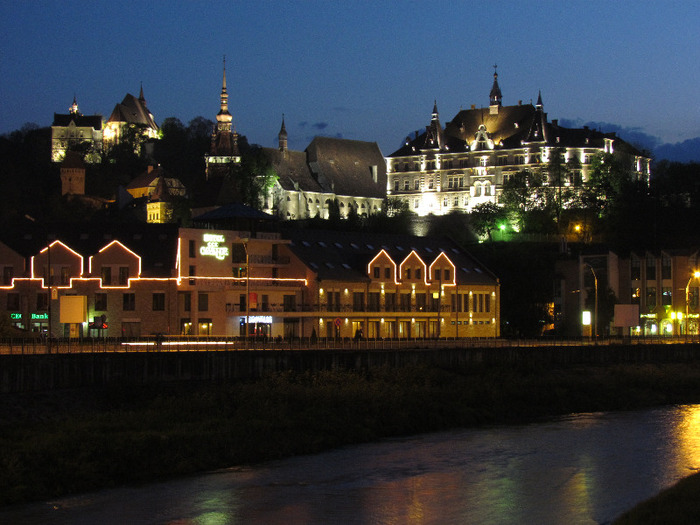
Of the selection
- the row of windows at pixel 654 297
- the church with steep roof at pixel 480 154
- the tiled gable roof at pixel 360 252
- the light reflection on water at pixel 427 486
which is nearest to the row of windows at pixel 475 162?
the church with steep roof at pixel 480 154

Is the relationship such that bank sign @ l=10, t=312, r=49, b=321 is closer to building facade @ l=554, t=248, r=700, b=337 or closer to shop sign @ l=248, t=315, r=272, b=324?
shop sign @ l=248, t=315, r=272, b=324

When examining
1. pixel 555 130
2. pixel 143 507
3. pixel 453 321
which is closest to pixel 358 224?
pixel 555 130

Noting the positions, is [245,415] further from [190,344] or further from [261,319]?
[261,319]

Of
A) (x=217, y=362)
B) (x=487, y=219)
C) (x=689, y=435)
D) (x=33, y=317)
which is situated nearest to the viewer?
(x=689, y=435)

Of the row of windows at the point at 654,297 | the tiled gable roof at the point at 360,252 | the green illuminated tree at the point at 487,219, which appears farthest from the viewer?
the green illuminated tree at the point at 487,219

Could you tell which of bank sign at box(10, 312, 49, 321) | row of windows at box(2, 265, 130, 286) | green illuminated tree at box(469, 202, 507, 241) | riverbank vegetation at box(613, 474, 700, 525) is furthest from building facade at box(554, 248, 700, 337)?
riverbank vegetation at box(613, 474, 700, 525)

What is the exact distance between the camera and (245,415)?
45.3 meters

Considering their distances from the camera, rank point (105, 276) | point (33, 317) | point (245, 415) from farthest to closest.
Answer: point (105, 276) < point (33, 317) < point (245, 415)

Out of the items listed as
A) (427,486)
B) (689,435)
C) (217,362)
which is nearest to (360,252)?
(217,362)

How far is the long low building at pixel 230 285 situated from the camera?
77.4m

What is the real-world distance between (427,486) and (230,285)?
44996mm

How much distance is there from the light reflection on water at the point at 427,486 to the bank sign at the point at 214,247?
34.6 meters

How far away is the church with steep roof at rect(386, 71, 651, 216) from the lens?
178875mm

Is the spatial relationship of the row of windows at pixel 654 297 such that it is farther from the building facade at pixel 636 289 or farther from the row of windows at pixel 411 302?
the row of windows at pixel 411 302
